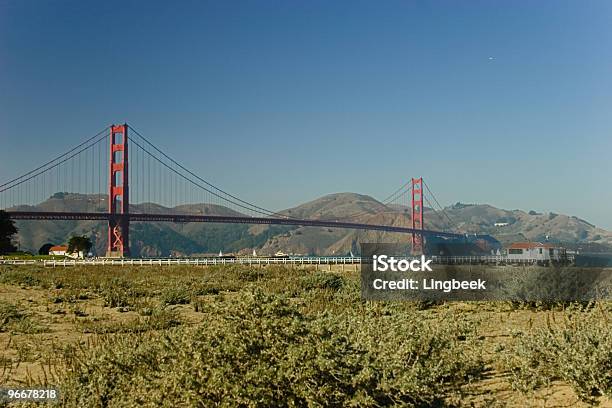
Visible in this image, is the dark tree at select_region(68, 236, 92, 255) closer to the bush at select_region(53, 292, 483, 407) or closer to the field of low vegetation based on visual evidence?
the field of low vegetation

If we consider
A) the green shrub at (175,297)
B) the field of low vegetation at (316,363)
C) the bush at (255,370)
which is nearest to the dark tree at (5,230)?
the green shrub at (175,297)

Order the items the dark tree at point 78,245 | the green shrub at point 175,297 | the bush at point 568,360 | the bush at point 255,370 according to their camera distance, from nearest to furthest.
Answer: the bush at point 255,370, the bush at point 568,360, the green shrub at point 175,297, the dark tree at point 78,245

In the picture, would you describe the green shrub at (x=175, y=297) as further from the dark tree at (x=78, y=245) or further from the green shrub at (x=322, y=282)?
the dark tree at (x=78, y=245)

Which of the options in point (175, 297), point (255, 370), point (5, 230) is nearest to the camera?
point (255, 370)

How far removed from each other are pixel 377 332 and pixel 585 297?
32.0 feet

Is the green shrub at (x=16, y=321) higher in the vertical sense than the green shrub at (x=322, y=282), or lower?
lower

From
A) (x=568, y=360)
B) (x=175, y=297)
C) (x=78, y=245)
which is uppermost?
(x=78, y=245)

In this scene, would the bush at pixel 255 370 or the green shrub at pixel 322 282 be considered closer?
the bush at pixel 255 370

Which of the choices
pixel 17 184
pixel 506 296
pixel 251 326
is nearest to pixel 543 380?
pixel 251 326

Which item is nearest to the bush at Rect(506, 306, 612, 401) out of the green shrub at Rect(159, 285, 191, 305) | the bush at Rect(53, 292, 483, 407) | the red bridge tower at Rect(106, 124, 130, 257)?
the bush at Rect(53, 292, 483, 407)

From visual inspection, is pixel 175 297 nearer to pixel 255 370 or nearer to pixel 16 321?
pixel 16 321

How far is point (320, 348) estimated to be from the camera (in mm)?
6551

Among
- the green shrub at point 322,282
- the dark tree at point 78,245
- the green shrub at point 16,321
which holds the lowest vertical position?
the green shrub at point 16,321

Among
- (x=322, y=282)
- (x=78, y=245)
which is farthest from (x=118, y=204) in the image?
(x=322, y=282)
